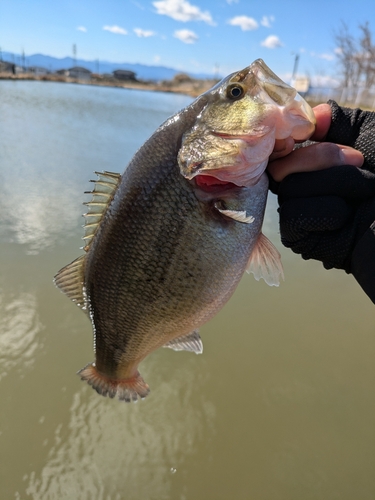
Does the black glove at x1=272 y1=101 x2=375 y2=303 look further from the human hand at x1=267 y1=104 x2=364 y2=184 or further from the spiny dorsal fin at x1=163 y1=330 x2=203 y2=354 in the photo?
the spiny dorsal fin at x1=163 y1=330 x2=203 y2=354

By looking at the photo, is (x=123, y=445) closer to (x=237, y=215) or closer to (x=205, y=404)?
(x=205, y=404)

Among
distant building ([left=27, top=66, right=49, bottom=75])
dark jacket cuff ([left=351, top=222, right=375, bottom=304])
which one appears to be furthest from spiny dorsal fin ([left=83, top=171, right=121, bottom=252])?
distant building ([left=27, top=66, right=49, bottom=75])

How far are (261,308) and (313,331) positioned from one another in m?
0.63

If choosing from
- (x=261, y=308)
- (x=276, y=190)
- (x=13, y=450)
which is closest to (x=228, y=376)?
(x=261, y=308)

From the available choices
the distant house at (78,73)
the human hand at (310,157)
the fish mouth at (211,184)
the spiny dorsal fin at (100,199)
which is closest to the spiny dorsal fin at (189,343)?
the spiny dorsal fin at (100,199)

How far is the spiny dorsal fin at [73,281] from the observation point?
1.92 m

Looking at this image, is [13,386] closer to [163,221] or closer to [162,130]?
[163,221]

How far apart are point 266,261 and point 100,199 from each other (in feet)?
2.96

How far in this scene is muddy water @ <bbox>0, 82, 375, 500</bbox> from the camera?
2561 millimetres

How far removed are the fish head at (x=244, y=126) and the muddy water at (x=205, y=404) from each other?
88.5 inches

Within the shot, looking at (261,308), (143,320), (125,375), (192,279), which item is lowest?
(261,308)

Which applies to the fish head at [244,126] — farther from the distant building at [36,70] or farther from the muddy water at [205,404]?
the distant building at [36,70]

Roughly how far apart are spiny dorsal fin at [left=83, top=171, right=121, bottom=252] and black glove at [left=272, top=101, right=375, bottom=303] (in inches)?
32.4

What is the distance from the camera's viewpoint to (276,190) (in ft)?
5.78
